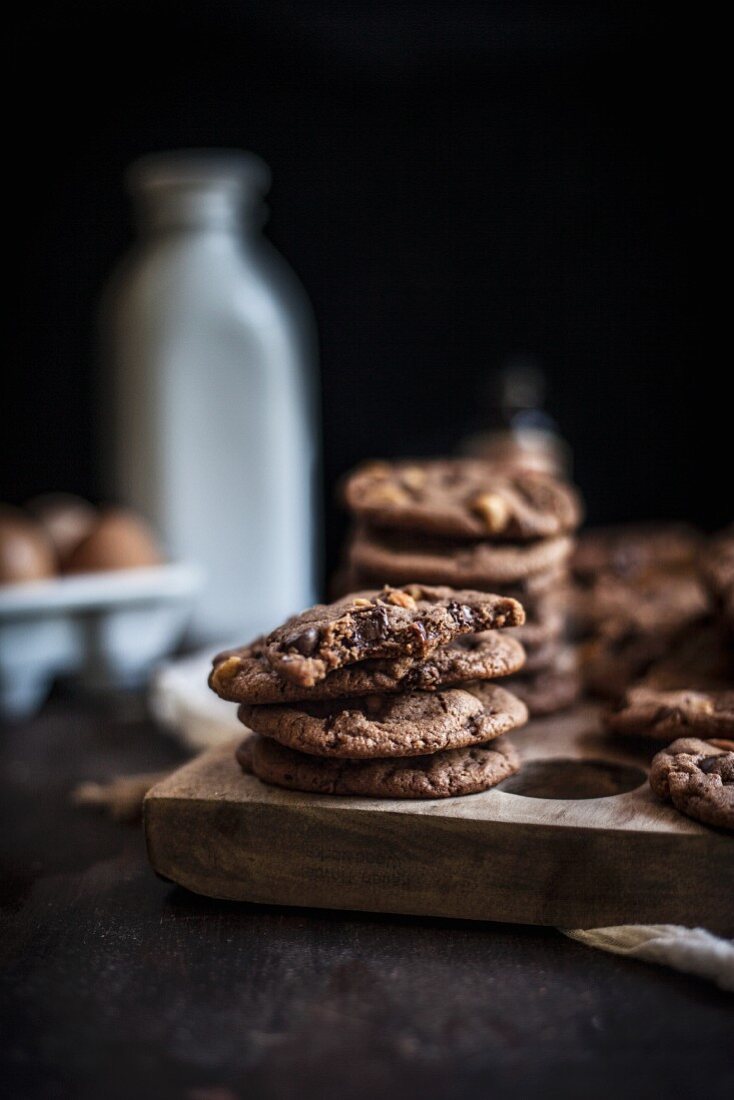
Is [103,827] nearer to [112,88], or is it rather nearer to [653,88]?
[112,88]

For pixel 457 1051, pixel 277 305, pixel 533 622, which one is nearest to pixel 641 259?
pixel 277 305

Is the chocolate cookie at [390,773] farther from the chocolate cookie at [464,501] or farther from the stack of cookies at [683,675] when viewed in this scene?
the chocolate cookie at [464,501]

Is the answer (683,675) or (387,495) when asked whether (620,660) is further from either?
(387,495)

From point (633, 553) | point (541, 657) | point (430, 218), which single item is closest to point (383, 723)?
point (541, 657)

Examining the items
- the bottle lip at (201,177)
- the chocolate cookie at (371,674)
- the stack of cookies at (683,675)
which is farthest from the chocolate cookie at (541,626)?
the bottle lip at (201,177)

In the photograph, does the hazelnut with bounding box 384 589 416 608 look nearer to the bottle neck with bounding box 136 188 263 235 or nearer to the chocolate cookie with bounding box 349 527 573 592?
the chocolate cookie with bounding box 349 527 573 592

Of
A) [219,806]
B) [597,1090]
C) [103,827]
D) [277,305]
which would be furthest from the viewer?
[277,305]
